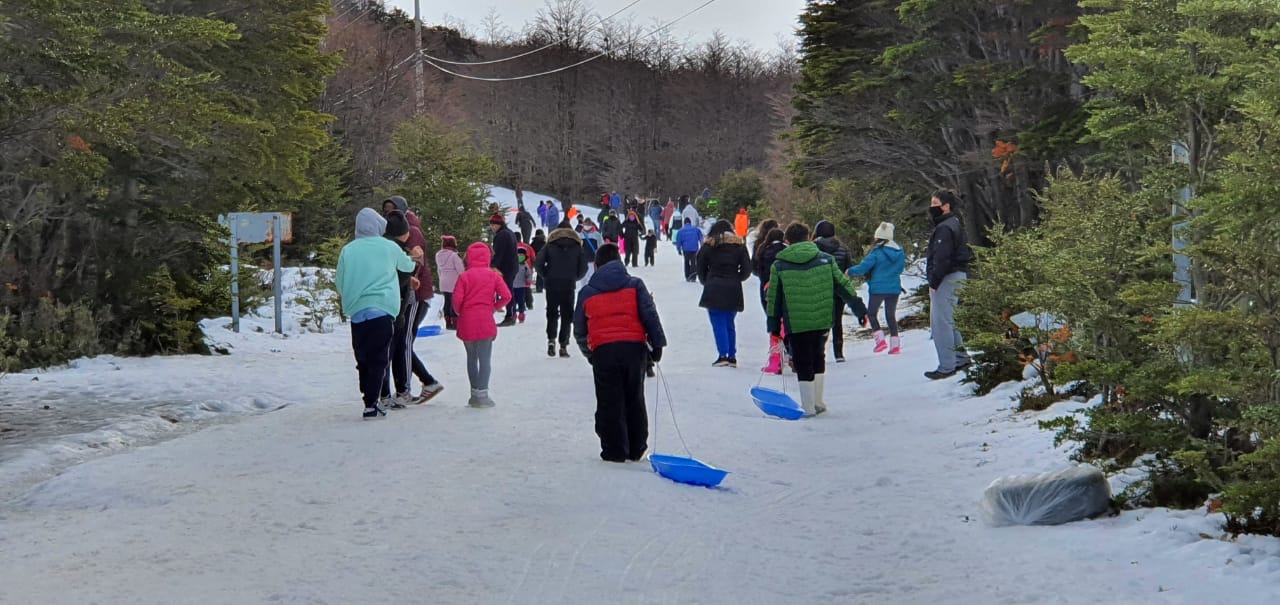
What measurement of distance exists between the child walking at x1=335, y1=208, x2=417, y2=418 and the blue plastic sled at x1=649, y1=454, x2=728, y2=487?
10.4 feet

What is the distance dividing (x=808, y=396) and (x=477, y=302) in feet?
10.4

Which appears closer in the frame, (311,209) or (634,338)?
(634,338)

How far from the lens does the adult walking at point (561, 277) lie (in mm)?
16141

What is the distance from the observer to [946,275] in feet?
42.0

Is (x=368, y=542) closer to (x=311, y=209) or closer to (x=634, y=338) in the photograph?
(x=634, y=338)

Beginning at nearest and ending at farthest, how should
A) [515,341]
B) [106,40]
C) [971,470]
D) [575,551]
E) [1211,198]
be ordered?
[1211,198] < [575,551] < [971,470] < [106,40] < [515,341]

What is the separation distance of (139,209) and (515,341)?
5305 millimetres

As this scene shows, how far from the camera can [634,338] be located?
9078mm

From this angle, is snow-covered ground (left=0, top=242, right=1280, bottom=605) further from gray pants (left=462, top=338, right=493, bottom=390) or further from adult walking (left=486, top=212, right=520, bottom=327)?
adult walking (left=486, top=212, right=520, bottom=327)

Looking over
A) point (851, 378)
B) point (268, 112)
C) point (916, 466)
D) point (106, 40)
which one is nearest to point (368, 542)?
point (916, 466)

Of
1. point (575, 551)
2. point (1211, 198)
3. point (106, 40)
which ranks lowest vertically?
point (575, 551)

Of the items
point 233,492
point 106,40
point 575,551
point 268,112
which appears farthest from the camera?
point 268,112

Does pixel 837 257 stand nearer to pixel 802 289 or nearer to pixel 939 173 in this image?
pixel 939 173

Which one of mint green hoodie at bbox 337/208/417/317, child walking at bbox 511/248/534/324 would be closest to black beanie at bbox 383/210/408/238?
mint green hoodie at bbox 337/208/417/317
